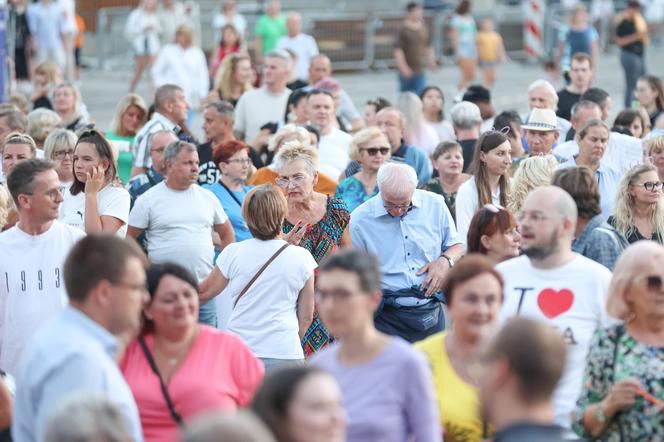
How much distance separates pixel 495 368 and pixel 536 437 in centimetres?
28

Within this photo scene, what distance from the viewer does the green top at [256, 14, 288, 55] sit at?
22.2 meters

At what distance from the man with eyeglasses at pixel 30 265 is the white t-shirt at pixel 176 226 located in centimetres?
201

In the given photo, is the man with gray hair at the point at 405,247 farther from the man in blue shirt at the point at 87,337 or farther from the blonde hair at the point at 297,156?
the man in blue shirt at the point at 87,337

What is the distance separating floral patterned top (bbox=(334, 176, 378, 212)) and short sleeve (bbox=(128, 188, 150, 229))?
1.71 m

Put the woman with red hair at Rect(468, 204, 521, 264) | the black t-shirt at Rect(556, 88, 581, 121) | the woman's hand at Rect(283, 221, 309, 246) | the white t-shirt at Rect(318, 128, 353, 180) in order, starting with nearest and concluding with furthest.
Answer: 1. the woman with red hair at Rect(468, 204, 521, 264)
2. the woman's hand at Rect(283, 221, 309, 246)
3. the white t-shirt at Rect(318, 128, 353, 180)
4. the black t-shirt at Rect(556, 88, 581, 121)

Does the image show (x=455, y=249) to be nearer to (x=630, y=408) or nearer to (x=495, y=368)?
(x=630, y=408)

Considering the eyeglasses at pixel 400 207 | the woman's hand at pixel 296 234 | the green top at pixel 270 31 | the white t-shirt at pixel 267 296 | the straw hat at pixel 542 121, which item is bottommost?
the white t-shirt at pixel 267 296

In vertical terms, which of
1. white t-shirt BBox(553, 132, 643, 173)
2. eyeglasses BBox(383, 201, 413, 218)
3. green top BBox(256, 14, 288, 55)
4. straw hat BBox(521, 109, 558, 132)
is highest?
green top BBox(256, 14, 288, 55)

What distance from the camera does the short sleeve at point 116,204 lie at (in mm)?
9062

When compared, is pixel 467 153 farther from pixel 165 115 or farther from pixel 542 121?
pixel 165 115


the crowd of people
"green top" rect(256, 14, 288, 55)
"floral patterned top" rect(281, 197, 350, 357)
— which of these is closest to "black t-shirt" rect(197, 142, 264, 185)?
the crowd of people

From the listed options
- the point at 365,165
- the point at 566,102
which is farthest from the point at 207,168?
the point at 566,102

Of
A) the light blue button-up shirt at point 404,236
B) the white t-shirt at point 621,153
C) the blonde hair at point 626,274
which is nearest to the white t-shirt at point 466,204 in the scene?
the light blue button-up shirt at point 404,236

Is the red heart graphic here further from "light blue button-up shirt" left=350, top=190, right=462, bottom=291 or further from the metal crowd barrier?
the metal crowd barrier
